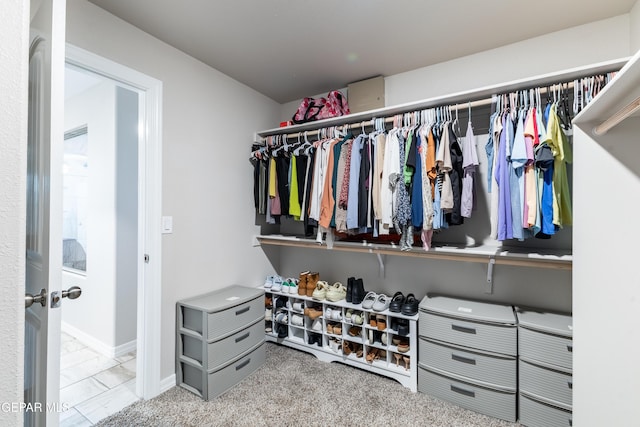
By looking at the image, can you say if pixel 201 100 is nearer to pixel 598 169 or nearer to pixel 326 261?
pixel 326 261

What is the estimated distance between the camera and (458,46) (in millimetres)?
2014

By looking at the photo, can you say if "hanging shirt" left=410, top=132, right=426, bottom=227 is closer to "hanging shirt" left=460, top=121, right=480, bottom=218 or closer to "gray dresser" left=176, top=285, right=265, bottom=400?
"hanging shirt" left=460, top=121, right=480, bottom=218

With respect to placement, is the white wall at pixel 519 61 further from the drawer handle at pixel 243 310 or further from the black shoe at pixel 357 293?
the drawer handle at pixel 243 310

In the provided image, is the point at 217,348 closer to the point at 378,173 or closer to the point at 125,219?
the point at 125,219

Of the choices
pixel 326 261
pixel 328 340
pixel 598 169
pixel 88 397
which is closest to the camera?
pixel 598 169

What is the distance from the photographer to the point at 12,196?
1.81 ft

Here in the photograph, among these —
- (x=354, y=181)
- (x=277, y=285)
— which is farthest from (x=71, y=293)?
(x=277, y=285)

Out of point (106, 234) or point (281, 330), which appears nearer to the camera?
point (106, 234)

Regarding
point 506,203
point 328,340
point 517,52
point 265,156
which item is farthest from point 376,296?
point 517,52

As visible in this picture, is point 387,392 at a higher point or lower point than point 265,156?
lower

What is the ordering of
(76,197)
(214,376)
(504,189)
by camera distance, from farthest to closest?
(76,197) < (214,376) < (504,189)

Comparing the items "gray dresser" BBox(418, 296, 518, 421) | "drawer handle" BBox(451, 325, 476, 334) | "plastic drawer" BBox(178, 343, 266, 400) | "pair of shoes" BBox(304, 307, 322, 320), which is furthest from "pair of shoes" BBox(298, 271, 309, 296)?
"drawer handle" BBox(451, 325, 476, 334)

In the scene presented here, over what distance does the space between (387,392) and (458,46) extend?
245 cm

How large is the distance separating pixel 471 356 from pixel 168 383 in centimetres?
201
